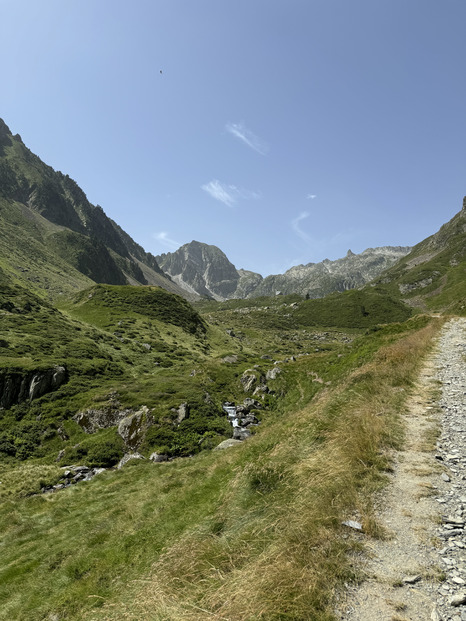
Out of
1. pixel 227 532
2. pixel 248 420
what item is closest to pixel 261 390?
pixel 248 420

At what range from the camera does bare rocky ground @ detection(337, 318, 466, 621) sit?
486 centimetres

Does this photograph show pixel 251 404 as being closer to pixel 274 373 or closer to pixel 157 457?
pixel 274 373

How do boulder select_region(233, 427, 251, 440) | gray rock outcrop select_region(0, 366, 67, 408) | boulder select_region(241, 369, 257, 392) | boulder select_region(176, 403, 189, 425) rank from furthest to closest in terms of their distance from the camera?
1. boulder select_region(241, 369, 257, 392)
2. gray rock outcrop select_region(0, 366, 67, 408)
3. boulder select_region(176, 403, 189, 425)
4. boulder select_region(233, 427, 251, 440)

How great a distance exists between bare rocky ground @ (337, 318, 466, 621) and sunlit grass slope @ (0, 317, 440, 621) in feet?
1.44

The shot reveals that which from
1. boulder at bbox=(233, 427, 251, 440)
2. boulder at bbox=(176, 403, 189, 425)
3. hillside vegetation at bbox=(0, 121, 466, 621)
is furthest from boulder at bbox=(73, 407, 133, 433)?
boulder at bbox=(233, 427, 251, 440)

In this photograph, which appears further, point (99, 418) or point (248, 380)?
point (248, 380)

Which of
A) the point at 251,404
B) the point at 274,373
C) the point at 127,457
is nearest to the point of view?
the point at 127,457

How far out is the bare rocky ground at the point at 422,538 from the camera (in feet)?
15.9

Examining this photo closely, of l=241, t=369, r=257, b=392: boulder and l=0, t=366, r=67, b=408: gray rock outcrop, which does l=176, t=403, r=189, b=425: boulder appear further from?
l=0, t=366, r=67, b=408: gray rock outcrop

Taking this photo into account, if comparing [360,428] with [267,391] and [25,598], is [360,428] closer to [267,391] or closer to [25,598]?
[25,598]

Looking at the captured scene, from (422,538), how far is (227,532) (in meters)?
5.35

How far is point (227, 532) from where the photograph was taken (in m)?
8.97

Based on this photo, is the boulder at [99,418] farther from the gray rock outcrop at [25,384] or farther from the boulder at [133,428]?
the gray rock outcrop at [25,384]

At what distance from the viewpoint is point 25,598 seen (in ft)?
36.2
